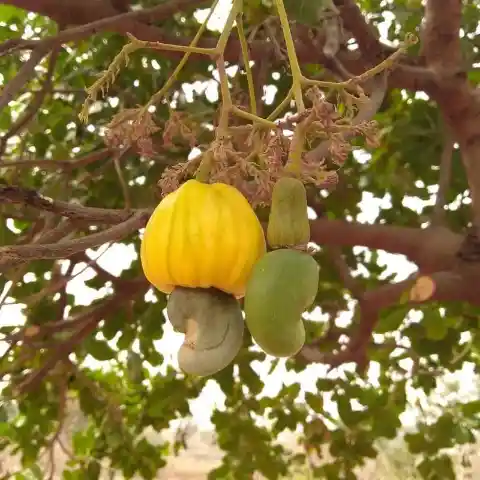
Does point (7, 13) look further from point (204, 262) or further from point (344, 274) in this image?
point (204, 262)

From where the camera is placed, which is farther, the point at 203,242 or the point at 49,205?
the point at 49,205

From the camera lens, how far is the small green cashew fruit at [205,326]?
40cm

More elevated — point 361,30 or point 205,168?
point 361,30

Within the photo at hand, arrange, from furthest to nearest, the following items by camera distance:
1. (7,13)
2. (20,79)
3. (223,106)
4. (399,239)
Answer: (7,13) < (399,239) < (20,79) < (223,106)

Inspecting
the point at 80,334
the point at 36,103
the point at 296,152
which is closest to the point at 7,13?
the point at 36,103

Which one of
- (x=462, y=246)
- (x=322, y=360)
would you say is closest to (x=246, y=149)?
(x=462, y=246)

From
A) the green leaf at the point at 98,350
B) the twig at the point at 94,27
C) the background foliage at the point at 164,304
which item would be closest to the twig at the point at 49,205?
the twig at the point at 94,27

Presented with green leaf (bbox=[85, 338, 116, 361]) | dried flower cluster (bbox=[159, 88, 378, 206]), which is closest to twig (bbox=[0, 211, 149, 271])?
dried flower cluster (bbox=[159, 88, 378, 206])

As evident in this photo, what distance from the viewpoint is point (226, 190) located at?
417 mm

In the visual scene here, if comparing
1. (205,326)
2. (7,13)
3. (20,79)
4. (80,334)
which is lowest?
(205,326)

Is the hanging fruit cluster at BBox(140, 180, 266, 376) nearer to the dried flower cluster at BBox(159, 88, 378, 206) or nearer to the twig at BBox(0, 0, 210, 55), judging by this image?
the dried flower cluster at BBox(159, 88, 378, 206)

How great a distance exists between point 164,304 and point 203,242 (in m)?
1.15

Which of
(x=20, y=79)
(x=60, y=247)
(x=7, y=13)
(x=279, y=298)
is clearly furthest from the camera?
(x=7, y=13)

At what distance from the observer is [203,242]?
391 mm
